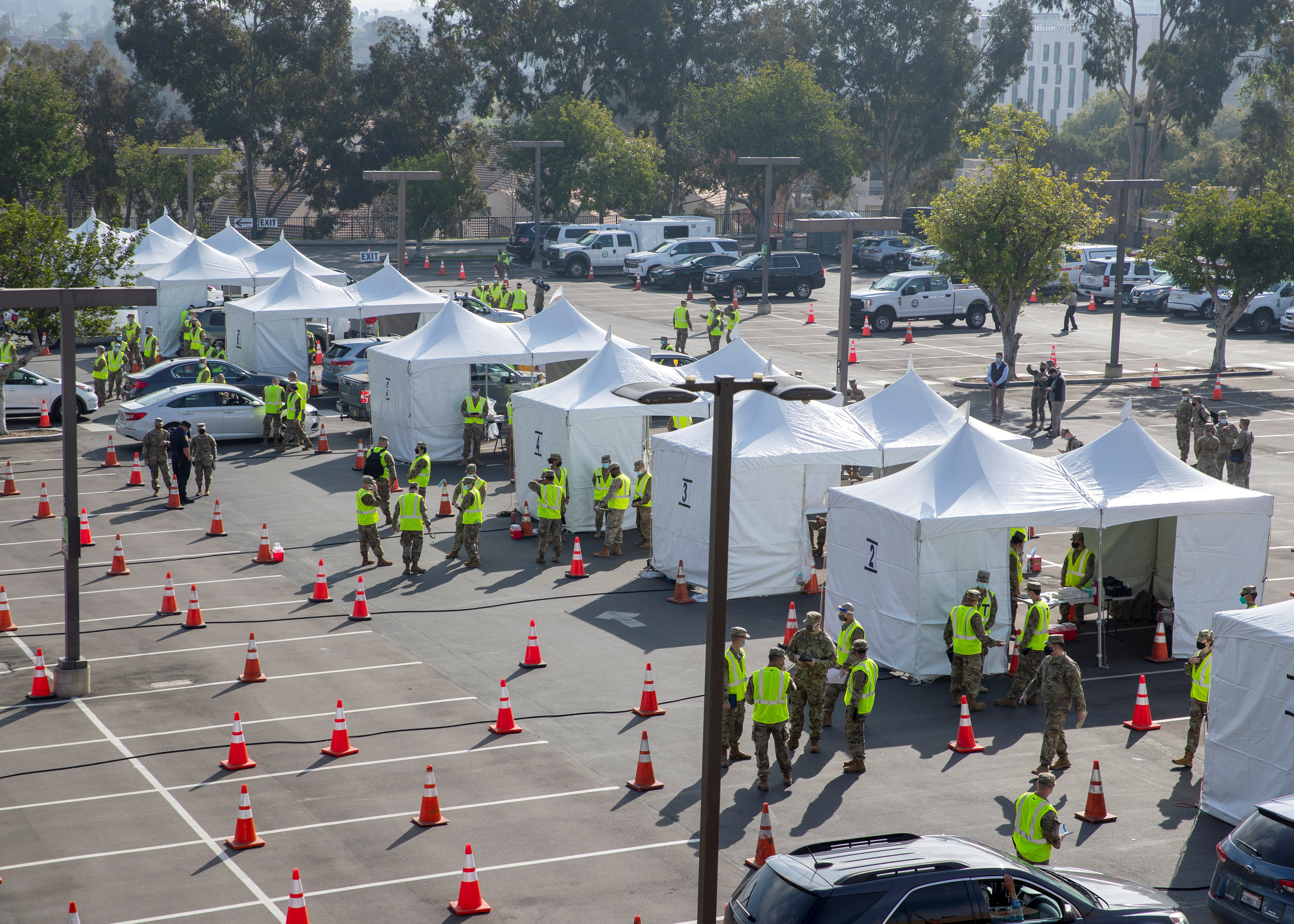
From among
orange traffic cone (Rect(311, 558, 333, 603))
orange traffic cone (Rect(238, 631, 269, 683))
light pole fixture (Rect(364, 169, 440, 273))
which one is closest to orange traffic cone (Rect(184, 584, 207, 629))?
orange traffic cone (Rect(311, 558, 333, 603))

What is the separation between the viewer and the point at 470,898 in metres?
10.4

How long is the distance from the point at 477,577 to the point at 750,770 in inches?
296

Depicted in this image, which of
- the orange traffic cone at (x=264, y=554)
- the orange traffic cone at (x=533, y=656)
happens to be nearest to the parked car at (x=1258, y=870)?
the orange traffic cone at (x=533, y=656)

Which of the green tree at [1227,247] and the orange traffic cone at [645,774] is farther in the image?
the green tree at [1227,247]

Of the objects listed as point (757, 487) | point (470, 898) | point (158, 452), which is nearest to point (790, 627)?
point (757, 487)


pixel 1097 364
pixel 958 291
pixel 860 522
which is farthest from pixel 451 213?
pixel 860 522

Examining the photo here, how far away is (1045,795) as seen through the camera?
1052 cm

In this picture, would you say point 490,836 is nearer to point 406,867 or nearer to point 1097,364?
point 406,867

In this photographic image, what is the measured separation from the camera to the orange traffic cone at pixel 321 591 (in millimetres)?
18688

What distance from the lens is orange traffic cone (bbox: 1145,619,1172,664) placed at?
55.6 feet

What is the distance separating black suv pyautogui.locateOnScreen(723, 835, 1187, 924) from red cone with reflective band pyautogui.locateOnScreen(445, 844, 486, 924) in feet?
7.78

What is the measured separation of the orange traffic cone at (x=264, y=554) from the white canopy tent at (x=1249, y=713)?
13615 millimetres

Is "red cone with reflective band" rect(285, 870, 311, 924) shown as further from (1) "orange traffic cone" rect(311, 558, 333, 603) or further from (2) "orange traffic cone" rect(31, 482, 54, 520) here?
(2) "orange traffic cone" rect(31, 482, 54, 520)

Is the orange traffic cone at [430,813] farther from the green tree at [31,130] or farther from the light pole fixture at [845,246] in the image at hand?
the green tree at [31,130]
